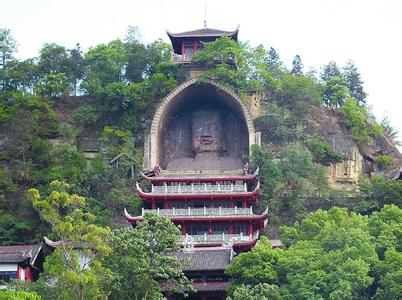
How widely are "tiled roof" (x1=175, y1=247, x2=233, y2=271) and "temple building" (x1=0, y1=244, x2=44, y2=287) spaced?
7.57 meters

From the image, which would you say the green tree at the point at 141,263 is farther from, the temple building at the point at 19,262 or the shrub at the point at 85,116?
the shrub at the point at 85,116

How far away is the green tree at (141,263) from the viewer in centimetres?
4047

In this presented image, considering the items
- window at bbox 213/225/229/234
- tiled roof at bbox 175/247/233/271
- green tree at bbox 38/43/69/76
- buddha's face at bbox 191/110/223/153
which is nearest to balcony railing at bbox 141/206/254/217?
window at bbox 213/225/229/234

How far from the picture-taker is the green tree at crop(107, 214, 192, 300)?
40.5 metres

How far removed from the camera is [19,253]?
48.8m

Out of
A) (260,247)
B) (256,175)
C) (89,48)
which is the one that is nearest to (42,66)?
(89,48)

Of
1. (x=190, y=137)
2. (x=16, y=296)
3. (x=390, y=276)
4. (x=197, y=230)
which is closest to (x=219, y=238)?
(x=197, y=230)

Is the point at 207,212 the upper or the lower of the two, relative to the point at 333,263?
upper

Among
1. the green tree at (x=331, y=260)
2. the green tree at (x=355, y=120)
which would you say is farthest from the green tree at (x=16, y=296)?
the green tree at (x=355, y=120)

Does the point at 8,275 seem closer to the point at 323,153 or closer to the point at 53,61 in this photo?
the point at 323,153

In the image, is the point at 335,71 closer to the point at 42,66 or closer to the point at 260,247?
the point at 42,66

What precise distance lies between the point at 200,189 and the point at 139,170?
5.62 metres

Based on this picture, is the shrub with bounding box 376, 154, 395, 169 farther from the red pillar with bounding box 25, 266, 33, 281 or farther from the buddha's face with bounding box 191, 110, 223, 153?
the red pillar with bounding box 25, 266, 33, 281

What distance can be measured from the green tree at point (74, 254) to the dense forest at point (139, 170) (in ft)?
0.21
